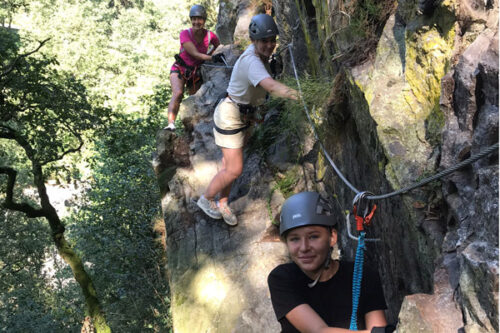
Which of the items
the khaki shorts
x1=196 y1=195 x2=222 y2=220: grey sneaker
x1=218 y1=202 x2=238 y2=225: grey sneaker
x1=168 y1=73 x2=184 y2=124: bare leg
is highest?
x1=168 y1=73 x2=184 y2=124: bare leg

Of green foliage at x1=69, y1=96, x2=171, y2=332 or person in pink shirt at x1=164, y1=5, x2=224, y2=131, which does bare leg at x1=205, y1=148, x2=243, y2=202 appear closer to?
person in pink shirt at x1=164, y1=5, x2=224, y2=131

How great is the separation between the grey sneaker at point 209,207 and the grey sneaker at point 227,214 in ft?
0.22

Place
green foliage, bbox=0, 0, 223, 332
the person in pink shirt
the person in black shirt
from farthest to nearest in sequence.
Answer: green foliage, bbox=0, 0, 223, 332 → the person in pink shirt → the person in black shirt

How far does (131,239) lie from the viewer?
13.0 metres

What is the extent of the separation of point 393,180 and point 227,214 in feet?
11.6

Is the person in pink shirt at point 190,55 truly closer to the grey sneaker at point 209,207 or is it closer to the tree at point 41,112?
the grey sneaker at point 209,207

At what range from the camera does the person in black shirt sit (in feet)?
8.10

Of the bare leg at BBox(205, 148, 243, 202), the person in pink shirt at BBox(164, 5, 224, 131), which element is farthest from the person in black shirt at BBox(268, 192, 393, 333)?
the person in pink shirt at BBox(164, 5, 224, 131)

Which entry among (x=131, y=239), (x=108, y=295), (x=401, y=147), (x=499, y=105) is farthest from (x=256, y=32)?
(x=108, y=295)

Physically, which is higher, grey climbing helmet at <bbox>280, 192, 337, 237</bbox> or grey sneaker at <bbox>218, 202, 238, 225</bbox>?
grey sneaker at <bbox>218, 202, 238, 225</bbox>

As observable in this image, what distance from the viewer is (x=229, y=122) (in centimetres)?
581

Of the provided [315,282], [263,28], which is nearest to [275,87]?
[263,28]

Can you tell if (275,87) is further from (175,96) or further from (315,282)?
(175,96)

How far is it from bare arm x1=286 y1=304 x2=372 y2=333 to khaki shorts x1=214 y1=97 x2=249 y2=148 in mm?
3564
